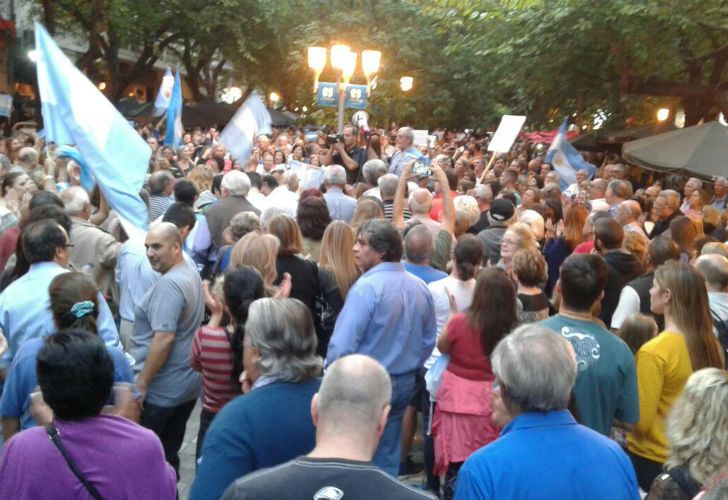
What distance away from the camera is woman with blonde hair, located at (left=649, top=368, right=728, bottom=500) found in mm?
3207

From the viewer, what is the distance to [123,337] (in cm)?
618

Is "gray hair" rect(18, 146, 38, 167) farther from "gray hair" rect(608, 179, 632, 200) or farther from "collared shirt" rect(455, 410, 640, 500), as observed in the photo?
"collared shirt" rect(455, 410, 640, 500)

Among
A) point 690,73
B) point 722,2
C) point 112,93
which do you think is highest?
point 722,2

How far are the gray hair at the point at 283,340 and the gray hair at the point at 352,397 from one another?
691 millimetres

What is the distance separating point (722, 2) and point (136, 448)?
45.6 ft

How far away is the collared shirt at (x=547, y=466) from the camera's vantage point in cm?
289

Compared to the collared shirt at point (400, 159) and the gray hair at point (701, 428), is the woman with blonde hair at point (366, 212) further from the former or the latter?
the gray hair at point (701, 428)

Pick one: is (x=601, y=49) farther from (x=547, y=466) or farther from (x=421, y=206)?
(x=547, y=466)

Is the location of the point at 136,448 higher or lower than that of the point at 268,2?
lower

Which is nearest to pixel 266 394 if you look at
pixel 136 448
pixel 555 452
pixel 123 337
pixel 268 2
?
pixel 136 448

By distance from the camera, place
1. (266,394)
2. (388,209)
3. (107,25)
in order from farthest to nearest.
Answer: (107,25) < (388,209) < (266,394)

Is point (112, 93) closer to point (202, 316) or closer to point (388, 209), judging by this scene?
point (388, 209)

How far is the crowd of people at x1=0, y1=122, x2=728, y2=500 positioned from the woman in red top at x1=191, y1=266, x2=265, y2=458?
1cm

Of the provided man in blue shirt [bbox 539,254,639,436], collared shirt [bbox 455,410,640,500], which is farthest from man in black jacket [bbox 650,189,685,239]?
collared shirt [bbox 455,410,640,500]
